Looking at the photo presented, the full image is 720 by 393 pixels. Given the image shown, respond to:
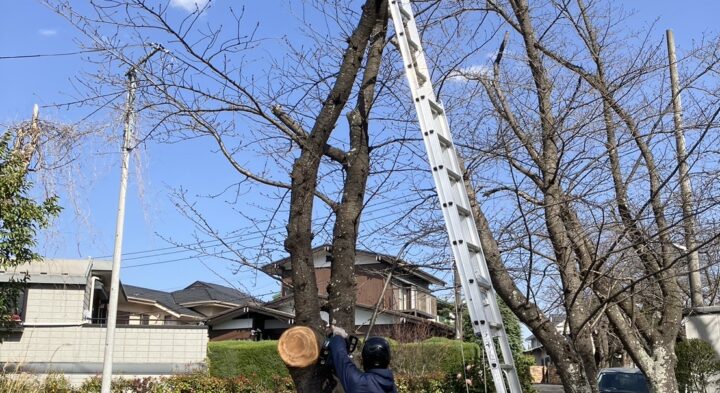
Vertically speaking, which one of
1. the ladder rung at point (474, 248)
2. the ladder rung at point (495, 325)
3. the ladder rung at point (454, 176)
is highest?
the ladder rung at point (454, 176)

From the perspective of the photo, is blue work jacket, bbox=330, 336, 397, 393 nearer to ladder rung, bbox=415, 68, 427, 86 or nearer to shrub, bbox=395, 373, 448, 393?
ladder rung, bbox=415, 68, 427, 86

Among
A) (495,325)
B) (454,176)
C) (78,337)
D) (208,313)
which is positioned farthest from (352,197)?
(208,313)

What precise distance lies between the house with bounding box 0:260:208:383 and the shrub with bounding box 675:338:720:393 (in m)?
11.9

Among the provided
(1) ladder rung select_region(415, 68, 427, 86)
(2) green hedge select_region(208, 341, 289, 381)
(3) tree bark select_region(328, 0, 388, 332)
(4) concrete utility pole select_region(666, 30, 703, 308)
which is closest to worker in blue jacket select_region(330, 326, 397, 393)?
(3) tree bark select_region(328, 0, 388, 332)

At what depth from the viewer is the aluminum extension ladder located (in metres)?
4.43

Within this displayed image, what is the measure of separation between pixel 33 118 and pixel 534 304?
6037mm

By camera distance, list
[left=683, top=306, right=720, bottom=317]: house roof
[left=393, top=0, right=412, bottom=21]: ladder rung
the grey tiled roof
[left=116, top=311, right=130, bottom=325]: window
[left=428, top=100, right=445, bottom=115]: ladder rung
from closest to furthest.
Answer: [left=428, top=100, right=445, bottom=115]: ladder rung, [left=393, top=0, right=412, bottom=21]: ladder rung, [left=683, top=306, right=720, bottom=317]: house roof, [left=116, top=311, right=130, bottom=325]: window, the grey tiled roof

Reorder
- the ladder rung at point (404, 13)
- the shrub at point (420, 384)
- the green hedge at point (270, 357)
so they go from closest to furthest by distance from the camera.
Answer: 1. the ladder rung at point (404, 13)
2. the shrub at point (420, 384)
3. the green hedge at point (270, 357)

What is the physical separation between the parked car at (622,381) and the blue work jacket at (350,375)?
42.2 feet

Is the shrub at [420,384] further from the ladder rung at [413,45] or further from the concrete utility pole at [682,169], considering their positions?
the ladder rung at [413,45]

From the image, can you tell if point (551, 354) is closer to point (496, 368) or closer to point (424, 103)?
point (496, 368)

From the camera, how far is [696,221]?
781 cm

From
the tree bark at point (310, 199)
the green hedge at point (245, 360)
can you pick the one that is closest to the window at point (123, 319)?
the green hedge at point (245, 360)

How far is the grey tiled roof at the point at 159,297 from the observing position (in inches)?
1261
